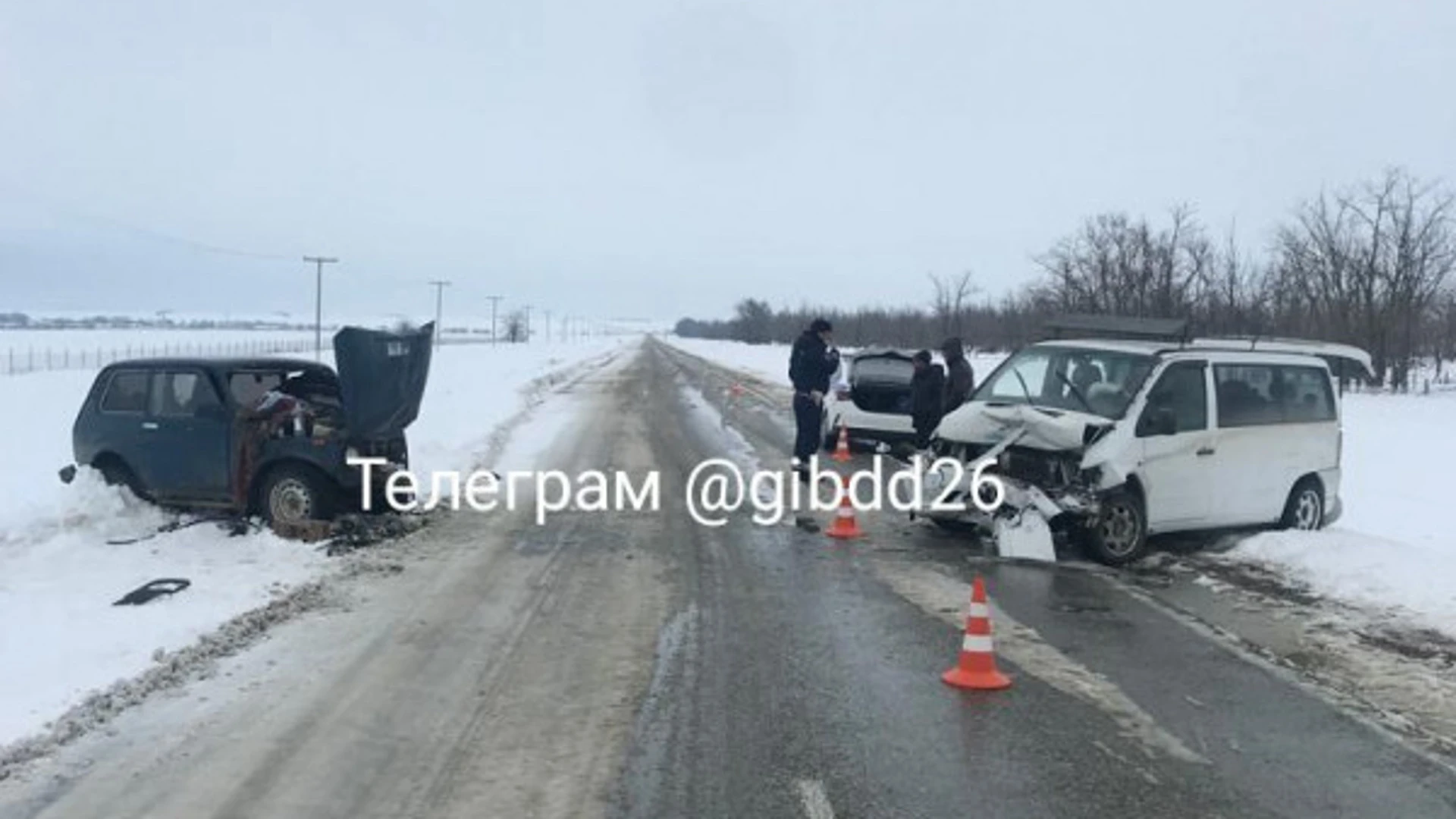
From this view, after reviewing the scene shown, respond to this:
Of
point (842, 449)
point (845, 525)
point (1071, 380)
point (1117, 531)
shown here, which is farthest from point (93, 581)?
point (842, 449)

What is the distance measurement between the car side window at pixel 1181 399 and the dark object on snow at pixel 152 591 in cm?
770

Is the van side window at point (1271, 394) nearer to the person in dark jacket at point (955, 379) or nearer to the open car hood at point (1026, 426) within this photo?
the open car hood at point (1026, 426)

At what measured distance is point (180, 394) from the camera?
11062 mm

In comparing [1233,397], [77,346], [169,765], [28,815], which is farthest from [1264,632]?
[77,346]

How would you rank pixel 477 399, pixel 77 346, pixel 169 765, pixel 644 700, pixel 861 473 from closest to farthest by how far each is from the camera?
1. pixel 169 765
2. pixel 644 700
3. pixel 861 473
4. pixel 477 399
5. pixel 77 346

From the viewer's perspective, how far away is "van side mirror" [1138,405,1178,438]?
10562 mm

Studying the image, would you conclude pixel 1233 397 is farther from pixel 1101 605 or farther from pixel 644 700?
pixel 644 700

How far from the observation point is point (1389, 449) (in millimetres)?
24141

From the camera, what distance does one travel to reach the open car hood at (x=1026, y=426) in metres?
10.4

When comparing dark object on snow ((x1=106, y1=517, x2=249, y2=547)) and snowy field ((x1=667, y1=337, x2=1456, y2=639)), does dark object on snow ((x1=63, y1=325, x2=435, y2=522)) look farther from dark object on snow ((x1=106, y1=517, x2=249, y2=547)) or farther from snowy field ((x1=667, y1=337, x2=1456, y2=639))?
snowy field ((x1=667, y1=337, x2=1456, y2=639))

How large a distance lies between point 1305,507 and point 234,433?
392 inches

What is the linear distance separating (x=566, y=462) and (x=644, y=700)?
448 inches

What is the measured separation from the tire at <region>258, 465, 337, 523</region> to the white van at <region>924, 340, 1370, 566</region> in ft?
18.5

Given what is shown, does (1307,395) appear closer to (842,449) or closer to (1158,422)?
(1158,422)
